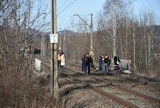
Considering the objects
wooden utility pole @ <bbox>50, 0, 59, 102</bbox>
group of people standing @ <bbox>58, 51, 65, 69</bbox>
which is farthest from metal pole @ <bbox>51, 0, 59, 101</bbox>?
group of people standing @ <bbox>58, 51, 65, 69</bbox>

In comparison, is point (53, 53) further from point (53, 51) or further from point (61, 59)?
point (61, 59)

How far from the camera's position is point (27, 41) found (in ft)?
52.9

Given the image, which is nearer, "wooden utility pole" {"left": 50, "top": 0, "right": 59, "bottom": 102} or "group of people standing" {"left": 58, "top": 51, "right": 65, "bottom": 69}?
"wooden utility pole" {"left": 50, "top": 0, "right": 59, "bottom": 102}

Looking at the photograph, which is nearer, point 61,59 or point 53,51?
point 53,51

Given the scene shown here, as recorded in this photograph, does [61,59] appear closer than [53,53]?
No

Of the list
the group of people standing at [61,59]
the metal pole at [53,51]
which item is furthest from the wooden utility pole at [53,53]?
the group of people standing at [61,59]

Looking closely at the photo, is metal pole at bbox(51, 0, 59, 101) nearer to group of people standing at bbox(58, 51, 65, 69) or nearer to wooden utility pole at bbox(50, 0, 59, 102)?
wooden utility pole at bbox(50, 0, 59, 102)

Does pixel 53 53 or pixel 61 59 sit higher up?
pixel 53 53

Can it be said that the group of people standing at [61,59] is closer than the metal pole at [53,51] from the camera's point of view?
No

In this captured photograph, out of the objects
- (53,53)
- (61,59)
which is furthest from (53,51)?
(61,59)

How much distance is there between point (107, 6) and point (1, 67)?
43368mm

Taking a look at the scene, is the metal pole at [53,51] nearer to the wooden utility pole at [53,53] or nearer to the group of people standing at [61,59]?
the wooden utility pole at [53,53]

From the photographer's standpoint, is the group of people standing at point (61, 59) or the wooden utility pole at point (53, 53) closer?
the wooden utility pole at point (53, 53)

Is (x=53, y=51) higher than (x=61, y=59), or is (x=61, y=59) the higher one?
(x=53, y=51)
